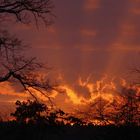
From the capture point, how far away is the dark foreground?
21.5 meters

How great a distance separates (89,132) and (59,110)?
2448 mm

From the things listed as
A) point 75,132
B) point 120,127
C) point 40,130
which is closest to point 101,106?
point 75,132

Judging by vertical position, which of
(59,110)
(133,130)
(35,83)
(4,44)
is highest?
(4,44)

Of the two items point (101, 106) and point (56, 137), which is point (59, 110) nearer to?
point (56, 137)

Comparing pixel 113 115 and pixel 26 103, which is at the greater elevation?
pixel 113 115

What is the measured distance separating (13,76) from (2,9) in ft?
12.2

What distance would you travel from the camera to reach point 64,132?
1069 inches

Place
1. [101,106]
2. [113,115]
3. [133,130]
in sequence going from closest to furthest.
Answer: [133,130] < [113,115] < [101,106]

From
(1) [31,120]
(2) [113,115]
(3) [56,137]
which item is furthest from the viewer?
(2) [113,115]

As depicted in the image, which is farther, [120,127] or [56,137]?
[56,137]

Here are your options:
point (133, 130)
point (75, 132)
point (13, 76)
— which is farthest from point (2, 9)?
point (133, 130)

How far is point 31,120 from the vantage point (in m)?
25.1

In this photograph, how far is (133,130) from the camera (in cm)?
2150

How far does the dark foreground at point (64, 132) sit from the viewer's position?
21.5 meters
